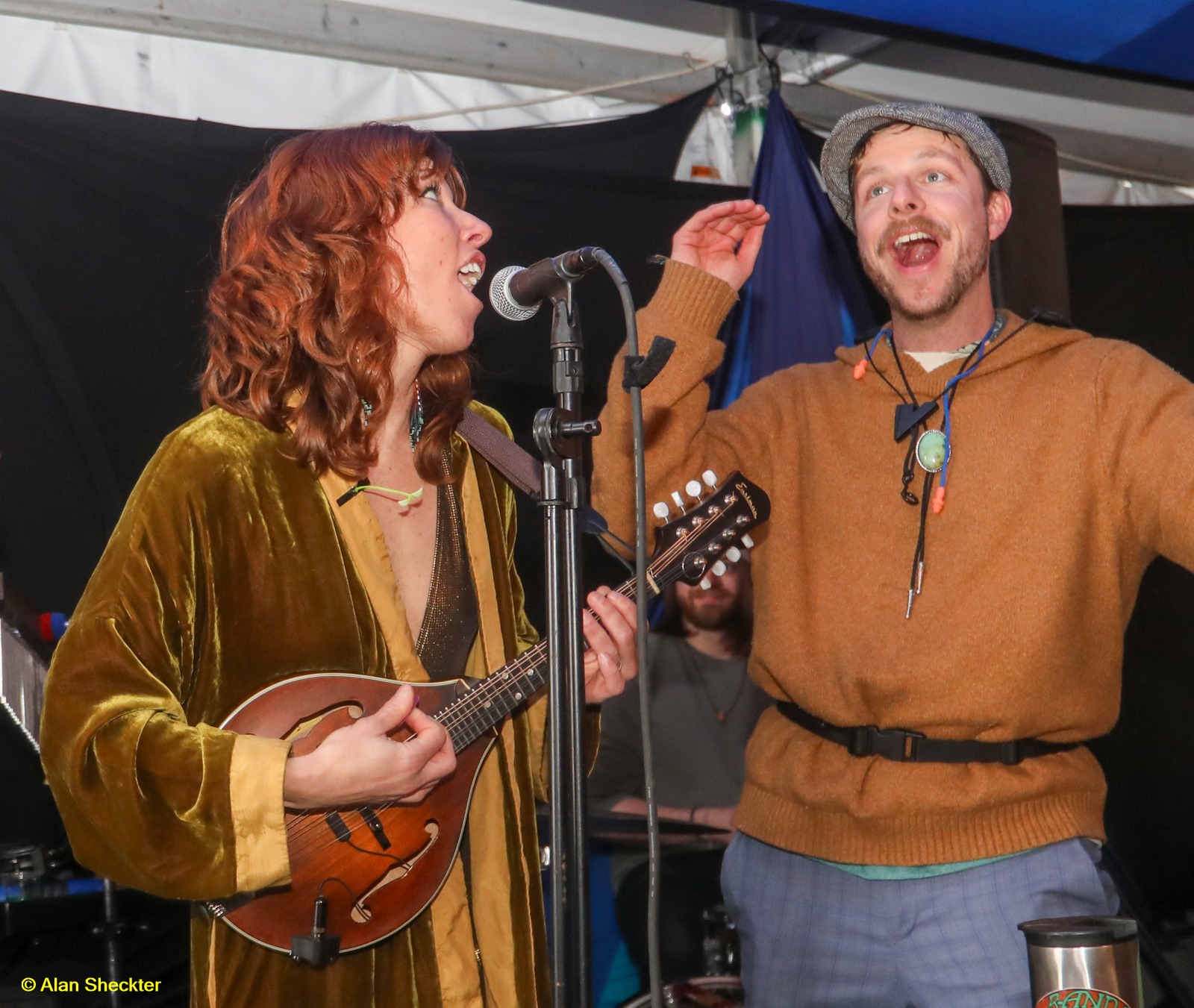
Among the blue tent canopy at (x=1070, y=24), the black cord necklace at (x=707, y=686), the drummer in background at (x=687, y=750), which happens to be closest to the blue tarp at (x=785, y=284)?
the blue tent canopy at (x=1070, y=24)

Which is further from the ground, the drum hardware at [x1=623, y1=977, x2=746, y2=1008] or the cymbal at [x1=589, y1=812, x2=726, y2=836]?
the cymbal at [x1=589, y1=812, x2=726, y2=836]

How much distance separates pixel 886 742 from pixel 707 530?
0.53 meters

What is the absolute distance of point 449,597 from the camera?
2.27 meters

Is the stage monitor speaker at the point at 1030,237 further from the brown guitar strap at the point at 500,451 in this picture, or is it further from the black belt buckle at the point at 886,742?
the brown guitar strap at the point at 500,451

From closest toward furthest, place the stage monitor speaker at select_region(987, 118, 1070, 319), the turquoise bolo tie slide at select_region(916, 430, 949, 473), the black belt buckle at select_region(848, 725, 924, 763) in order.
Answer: the black belt buckle at select_region(848, 725, 924, 763) → the turquoise bolo tie slide at select_region(916, 430, 949, 473) → the stage monitor speaker at select_region(987, 118, 1070, 319)

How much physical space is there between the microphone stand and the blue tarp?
2274 mm

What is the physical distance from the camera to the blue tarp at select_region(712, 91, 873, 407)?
394 centimetres

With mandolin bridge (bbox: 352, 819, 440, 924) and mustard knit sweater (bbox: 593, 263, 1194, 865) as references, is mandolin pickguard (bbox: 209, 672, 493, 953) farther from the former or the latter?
mustard knit sweater (bbox: 593, 263, 1194, 865)

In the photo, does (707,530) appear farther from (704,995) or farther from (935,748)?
(704,995)

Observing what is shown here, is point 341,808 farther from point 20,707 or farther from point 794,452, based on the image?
point 794,452

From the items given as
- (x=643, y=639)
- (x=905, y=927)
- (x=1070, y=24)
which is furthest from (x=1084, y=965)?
(x=1070, y=24)

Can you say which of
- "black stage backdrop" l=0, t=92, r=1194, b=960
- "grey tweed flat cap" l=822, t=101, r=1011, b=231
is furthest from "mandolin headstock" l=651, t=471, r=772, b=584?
"black stage backdrop" l=0, t=92, r=1194, b=960

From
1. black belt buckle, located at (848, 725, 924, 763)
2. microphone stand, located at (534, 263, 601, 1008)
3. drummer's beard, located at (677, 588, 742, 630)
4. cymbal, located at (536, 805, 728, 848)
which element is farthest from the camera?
drummer's beard, located at (677, 588, 742, 630)

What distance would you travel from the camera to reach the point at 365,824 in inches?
80.0
